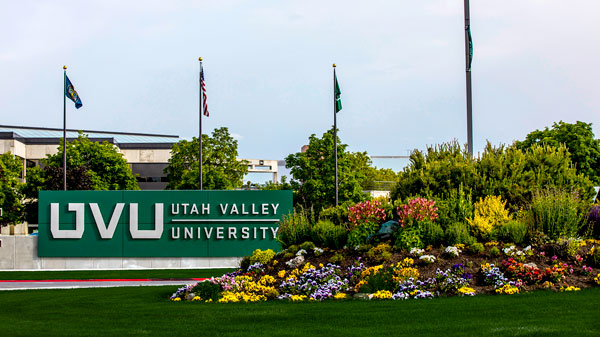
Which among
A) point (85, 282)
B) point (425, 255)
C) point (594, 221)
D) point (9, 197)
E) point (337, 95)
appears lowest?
point (85, 282)

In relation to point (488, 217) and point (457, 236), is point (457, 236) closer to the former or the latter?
point (457, 236)

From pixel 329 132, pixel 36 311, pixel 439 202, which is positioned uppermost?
pixel 329 132

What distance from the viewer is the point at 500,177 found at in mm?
21594

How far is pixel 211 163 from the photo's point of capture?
64875 mm

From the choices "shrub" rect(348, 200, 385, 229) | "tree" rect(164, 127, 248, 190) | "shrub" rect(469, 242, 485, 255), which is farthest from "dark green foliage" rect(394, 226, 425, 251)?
"tree" rect(164, 127, 248, 190)

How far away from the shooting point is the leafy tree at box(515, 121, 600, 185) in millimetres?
59906

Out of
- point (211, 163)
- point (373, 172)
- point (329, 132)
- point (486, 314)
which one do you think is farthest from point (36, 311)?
point (373, 172)

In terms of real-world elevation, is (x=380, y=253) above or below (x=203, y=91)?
below

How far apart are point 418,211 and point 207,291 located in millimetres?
5876

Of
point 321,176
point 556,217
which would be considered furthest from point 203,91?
point 556,217

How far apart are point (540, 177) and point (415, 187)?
3.91m

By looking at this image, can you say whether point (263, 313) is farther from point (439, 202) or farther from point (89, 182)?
point (89, 182)

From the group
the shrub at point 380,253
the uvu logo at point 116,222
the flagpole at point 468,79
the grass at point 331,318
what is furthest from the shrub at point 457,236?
the uvu logo at point 116,222

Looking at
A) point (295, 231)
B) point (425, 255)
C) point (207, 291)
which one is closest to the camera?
point (207, 291)
